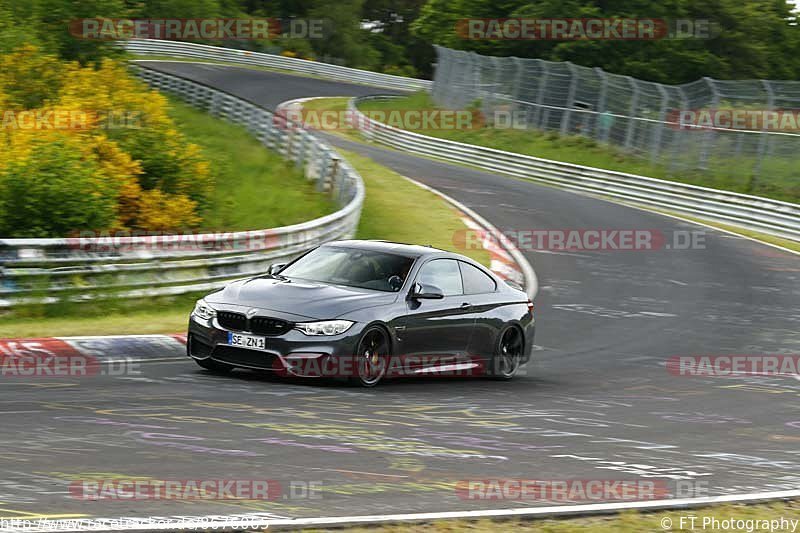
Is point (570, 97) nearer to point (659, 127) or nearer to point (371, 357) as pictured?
point (659, 127)

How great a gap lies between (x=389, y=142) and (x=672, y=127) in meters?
12.1

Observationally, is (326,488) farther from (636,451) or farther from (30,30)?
(30,30)

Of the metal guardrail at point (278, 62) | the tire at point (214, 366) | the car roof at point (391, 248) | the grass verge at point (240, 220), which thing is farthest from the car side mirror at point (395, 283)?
the metal guardrail at point (278, 62)

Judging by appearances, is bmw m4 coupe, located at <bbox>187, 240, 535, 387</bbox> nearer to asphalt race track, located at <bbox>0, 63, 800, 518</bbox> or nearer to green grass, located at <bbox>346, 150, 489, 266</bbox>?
asphalt race track, located at <bbox>0, 63, 800, 518</bbox>

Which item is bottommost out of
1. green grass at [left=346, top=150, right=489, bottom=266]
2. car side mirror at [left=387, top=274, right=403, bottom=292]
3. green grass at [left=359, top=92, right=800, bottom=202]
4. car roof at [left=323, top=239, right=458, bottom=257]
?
green grass at [left=346, top=150, right=489, bottom=266]

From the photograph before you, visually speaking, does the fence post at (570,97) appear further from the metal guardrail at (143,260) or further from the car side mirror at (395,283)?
the car side mirror at (395,283)

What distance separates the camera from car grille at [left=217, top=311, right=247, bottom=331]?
1056 cm

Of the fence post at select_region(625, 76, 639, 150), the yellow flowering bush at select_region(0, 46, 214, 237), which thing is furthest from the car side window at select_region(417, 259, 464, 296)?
the fence post at select_region(625, 76, 639, 150)

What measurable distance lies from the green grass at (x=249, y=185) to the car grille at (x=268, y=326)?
12.1 meters

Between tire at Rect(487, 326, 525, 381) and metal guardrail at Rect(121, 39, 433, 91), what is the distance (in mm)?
54286

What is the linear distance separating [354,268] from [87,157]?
964cm

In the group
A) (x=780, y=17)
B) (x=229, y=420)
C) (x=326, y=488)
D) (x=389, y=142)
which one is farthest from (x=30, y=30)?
(x=780, y=17)

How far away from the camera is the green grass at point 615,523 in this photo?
6168 mm

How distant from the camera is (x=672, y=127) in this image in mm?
37875
